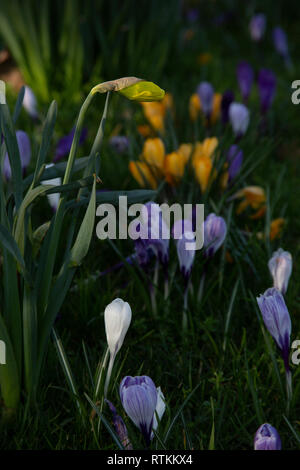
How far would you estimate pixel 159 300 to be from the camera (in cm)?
146

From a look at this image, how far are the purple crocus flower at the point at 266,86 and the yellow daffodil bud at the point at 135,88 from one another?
1.32 meters

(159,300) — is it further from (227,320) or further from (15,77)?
(15,77)

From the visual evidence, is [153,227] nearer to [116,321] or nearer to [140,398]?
[116,321]

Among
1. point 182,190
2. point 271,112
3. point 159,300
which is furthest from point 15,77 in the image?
point 159,300

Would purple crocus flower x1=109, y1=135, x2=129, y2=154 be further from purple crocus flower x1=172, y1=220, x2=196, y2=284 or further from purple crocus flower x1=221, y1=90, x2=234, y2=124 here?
purple crocus flower x1=172, y1=220, x2=196, y2=284

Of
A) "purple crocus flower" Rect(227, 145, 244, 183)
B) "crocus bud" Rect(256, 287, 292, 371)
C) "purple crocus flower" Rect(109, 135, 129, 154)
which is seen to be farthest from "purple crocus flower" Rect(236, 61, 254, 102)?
"crocus bud" Rect(256, 287, 292, 371)

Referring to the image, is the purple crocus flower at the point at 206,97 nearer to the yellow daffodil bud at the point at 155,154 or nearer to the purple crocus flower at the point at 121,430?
the yellow daffodil bud at the point at 155,154

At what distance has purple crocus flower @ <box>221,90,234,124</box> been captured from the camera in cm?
203

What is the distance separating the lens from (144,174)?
177cm

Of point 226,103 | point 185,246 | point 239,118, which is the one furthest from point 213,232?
point 226,103

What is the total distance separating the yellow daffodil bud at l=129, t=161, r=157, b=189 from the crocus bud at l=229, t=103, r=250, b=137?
40 cm

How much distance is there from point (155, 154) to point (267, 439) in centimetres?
100

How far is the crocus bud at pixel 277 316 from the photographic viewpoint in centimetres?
109
